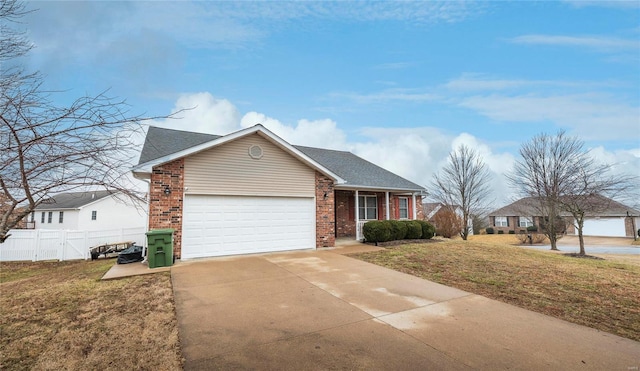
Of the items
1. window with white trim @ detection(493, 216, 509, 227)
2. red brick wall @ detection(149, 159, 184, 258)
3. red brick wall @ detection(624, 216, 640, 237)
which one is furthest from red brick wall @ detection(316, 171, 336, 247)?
window with white trim @ detection(493, 216, 509, 227)

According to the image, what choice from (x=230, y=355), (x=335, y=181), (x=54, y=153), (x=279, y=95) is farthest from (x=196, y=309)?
(x=279, y=95)

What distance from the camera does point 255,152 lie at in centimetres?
1084

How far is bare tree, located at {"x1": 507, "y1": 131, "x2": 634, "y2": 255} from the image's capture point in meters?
16.1

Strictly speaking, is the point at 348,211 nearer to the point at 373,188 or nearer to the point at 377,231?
the point at 373,188

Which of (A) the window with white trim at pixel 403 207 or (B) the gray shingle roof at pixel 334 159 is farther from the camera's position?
(A) the window with white trim at pixel 403 207

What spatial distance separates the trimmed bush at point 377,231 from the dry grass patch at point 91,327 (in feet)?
28.7

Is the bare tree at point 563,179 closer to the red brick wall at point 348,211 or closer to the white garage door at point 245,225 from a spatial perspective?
the red brick wall at point 348,211

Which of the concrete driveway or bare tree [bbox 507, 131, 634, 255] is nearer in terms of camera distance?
the concrete driveway

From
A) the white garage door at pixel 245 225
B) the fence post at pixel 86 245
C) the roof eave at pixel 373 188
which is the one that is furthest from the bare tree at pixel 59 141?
the fence post at pixel 86 245

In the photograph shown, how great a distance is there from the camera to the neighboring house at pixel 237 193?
9.37m

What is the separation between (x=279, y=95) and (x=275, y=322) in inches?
442

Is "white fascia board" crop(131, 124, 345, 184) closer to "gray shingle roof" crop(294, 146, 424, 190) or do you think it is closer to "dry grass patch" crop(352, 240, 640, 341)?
"gray shingle roof" crop(294, 146, 424, 190)

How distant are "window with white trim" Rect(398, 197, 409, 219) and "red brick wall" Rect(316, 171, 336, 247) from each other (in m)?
6.73

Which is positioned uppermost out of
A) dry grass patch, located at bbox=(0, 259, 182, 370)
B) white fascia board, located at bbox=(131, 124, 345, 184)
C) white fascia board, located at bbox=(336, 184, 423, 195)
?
white fascia board, located at bbox=(131, 124, 345, 184)
